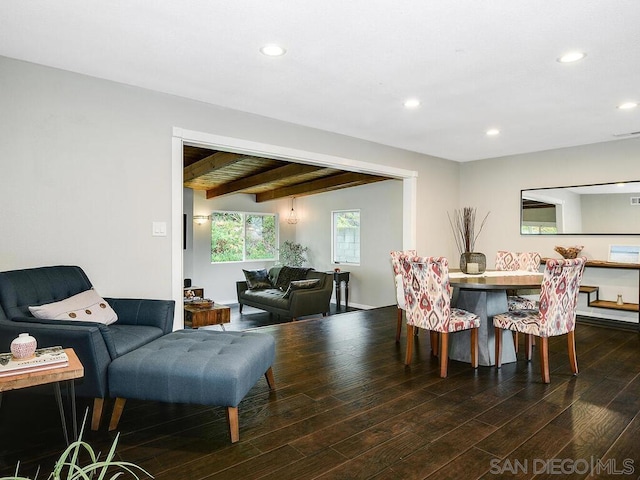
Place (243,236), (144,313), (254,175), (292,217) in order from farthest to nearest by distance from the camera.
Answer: (292,217) < (243,236) < (254,175) < (144,313)

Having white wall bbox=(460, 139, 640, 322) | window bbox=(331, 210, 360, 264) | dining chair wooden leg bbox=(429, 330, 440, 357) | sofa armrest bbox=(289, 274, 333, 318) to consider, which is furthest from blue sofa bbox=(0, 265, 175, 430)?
window bbox=(331, 210, 360, 264)

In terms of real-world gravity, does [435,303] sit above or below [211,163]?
below

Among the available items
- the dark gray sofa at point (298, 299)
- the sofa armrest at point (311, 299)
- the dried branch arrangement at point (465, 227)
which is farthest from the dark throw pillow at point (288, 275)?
the dried branch arrangement at point (465, 227)

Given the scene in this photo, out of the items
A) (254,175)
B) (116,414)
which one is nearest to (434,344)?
(116,414)

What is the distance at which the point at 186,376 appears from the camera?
88.8 inches

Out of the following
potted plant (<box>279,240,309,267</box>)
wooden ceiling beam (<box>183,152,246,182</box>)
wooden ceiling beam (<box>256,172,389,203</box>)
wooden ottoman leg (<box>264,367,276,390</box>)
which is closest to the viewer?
wooden ottoman leg (<box>264,367,276,390</box>)

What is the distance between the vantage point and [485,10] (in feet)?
7.63

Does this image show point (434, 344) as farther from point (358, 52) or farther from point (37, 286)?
point (37, 286)

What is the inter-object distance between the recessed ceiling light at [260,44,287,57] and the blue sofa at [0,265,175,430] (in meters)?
1.99

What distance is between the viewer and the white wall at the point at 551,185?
17.3ft

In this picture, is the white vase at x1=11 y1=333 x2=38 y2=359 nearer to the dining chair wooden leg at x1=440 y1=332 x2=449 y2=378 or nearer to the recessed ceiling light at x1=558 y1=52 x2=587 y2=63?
the dining chair wooden leg at x1=440 y1=332 x2=449 y2=378

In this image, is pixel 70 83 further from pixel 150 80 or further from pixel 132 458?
pixel 132 458

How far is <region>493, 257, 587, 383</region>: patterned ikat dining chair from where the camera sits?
316 cm

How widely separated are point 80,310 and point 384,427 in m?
2.14
